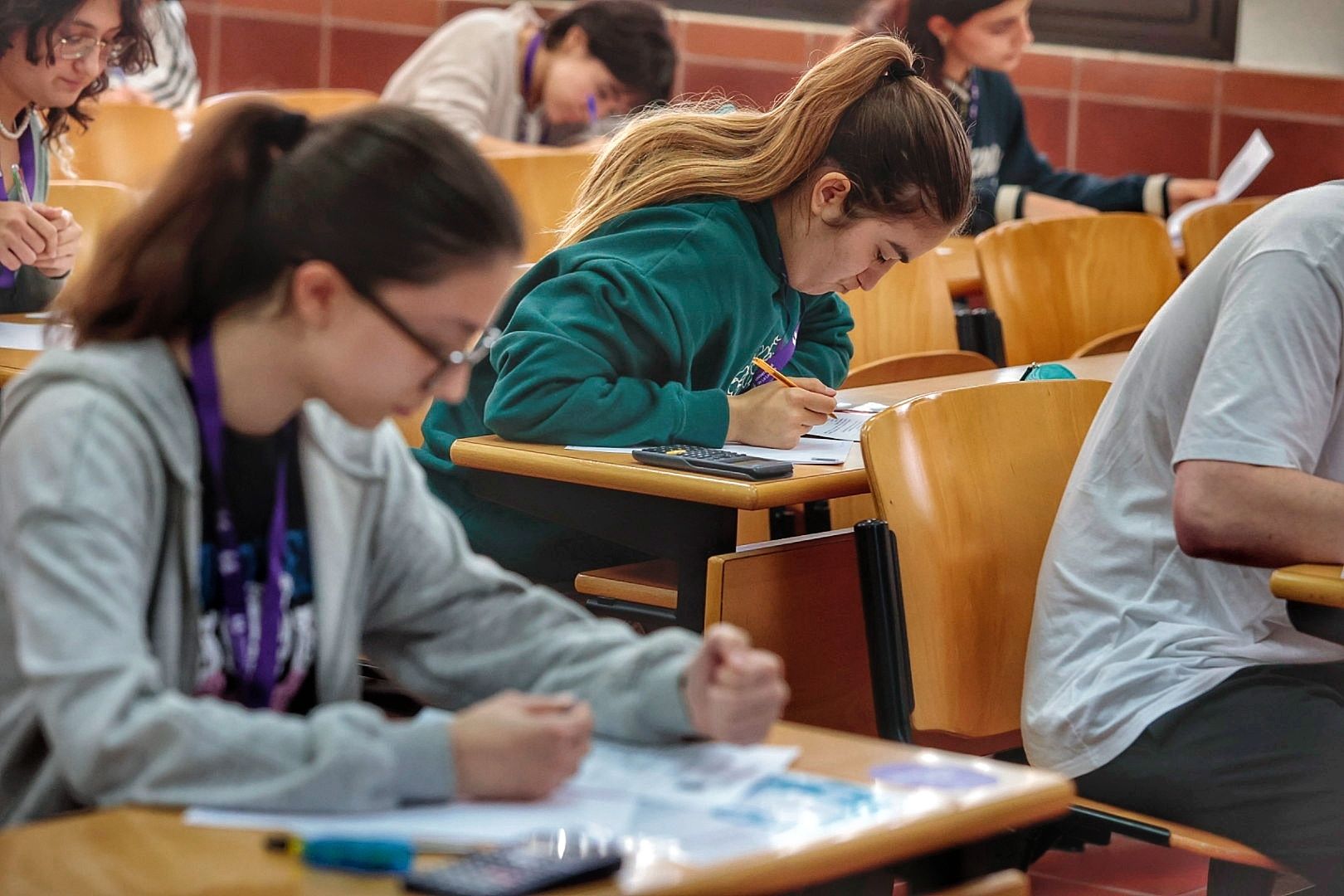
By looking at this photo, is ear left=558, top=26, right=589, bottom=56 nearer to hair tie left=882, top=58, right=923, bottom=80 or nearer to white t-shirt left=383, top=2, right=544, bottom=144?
white t-shirt left=383, top=2, right=544, bottom=144

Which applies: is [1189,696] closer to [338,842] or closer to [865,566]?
[865,566]

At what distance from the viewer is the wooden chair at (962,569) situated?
75.1 inches

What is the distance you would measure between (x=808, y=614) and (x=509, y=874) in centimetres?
140

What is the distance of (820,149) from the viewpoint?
2.52 m

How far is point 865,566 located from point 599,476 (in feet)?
1.55

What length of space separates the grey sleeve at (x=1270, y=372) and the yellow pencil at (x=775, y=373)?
2.51 ft

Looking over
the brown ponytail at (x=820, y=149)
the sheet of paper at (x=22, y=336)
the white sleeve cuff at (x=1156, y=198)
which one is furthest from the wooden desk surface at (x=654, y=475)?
the white sleeve cuff at (x=1156, y=198)

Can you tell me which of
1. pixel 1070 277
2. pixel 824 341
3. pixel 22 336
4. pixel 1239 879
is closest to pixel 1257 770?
pixel 1239 879

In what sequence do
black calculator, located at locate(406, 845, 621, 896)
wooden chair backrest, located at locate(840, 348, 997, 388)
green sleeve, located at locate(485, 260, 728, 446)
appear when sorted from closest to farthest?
1. black calculator, located at locate(406, 845, 621, 896)
2. green sleeve, located at locate(485, 260, 728, 446)
3. wooden chair backrest, located at locate(840, 348, 997, 388)

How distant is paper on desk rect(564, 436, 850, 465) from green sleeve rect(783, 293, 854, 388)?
0.37m

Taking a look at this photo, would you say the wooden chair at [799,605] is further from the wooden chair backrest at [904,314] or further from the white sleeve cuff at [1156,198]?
the white sleeve cuff at [1156,198]

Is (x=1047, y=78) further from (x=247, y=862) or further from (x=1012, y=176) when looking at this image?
(x=247, y=862)

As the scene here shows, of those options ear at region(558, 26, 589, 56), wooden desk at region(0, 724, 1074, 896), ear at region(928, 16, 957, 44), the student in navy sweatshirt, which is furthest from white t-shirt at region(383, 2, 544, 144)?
wooden desk at region(0, 724, 1074, 896)

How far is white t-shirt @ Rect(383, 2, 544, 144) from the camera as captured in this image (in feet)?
17.4
